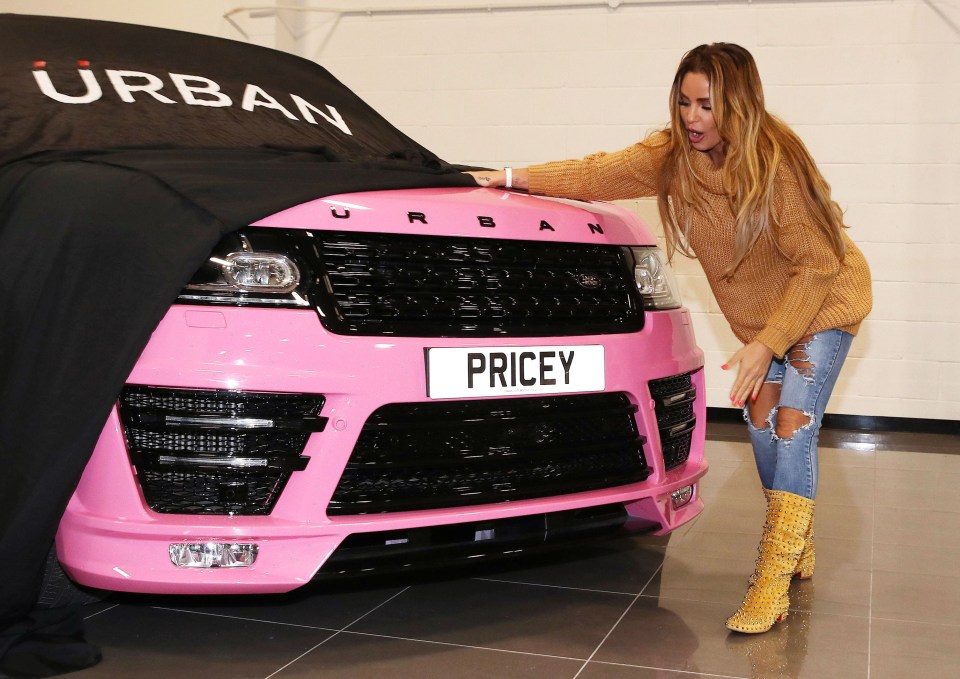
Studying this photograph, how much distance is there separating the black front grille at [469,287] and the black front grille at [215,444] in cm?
21

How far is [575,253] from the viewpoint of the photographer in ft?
8.61

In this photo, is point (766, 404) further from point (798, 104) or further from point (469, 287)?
point (798, 104)

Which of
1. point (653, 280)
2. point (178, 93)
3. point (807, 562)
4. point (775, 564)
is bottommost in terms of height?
point (807, 562)

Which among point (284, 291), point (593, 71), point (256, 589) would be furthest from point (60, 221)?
point (593, 71)

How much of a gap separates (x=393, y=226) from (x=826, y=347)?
114 cm

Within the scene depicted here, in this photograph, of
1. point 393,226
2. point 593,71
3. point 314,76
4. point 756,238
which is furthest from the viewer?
point 593,71

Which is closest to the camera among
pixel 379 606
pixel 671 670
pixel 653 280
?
pixel 671 670

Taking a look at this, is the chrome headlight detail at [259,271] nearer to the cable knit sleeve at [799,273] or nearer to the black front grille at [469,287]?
the black front grille at [469,287]

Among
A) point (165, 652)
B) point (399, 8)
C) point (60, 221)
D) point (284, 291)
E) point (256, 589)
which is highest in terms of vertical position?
point (399, 8)

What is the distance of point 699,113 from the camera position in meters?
2.60

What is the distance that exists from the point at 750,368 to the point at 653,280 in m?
0.39

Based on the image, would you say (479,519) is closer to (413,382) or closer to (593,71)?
(413,382)

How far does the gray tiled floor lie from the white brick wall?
9.10ft

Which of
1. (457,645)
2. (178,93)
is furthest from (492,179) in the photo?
(457,645)
